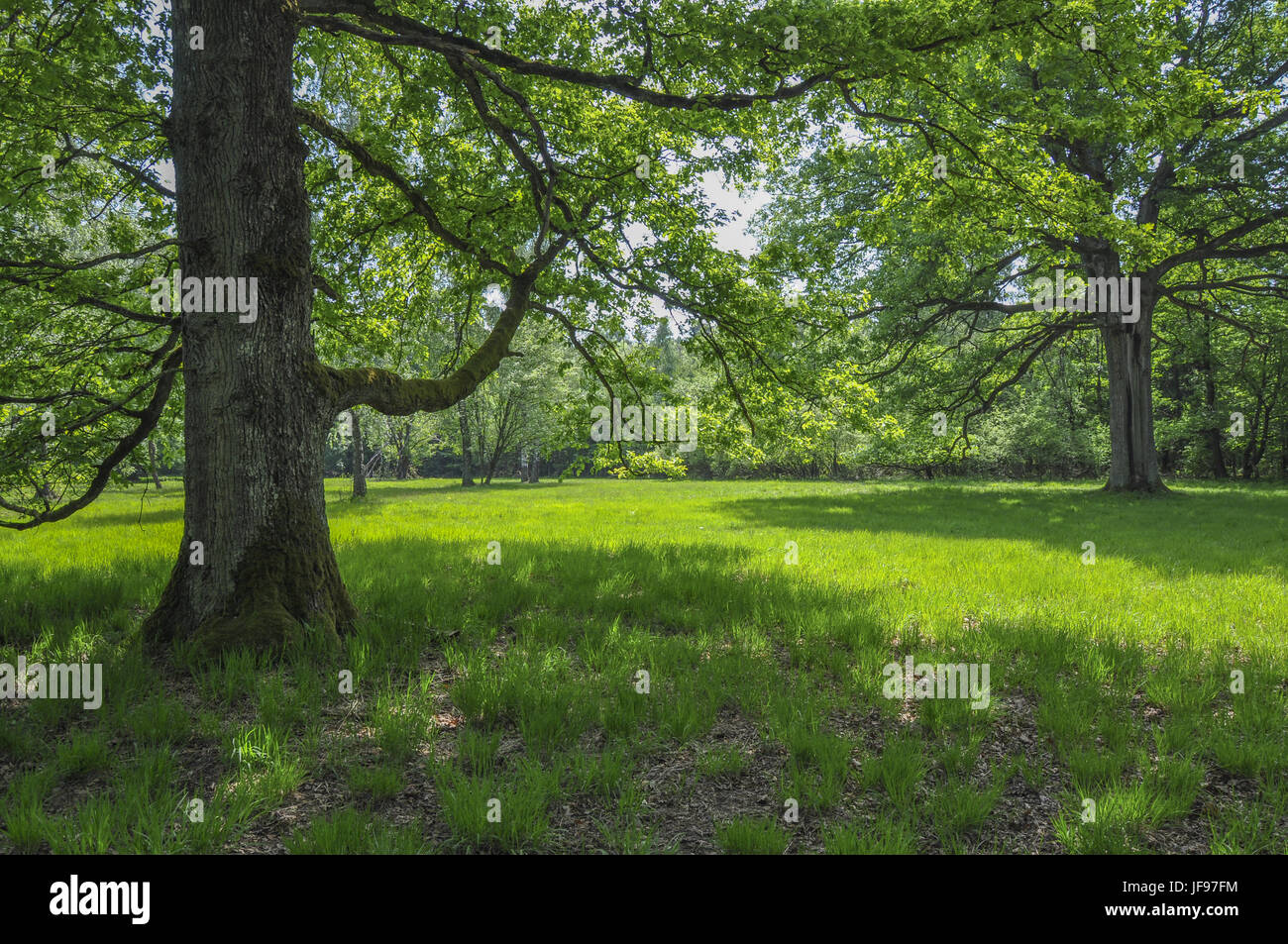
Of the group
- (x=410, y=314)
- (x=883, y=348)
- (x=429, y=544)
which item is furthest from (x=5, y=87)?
(x=883, y=348)

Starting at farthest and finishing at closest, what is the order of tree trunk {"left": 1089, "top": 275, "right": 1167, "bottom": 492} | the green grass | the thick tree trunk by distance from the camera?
tree trunk {"left": 1089, "top": 275, "right": 1167, "bottom": 492} < the thick tree trunk < the green grass

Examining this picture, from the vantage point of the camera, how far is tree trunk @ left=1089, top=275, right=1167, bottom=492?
19609mm

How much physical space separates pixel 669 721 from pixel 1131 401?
73.6ft

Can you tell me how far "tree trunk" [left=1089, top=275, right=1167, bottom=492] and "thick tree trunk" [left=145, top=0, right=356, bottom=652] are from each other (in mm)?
23178

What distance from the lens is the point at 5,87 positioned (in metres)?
6.07

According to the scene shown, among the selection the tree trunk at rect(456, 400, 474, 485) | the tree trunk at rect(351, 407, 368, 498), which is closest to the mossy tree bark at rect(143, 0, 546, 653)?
the tree trunk at rect(351, 407, 368, 498)

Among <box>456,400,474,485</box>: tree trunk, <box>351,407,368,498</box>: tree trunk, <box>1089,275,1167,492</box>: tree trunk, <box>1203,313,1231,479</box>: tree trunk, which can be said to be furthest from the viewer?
<box>456,400,474,485</box>: tree trunk

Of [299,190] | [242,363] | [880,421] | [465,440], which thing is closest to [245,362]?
[242,363]

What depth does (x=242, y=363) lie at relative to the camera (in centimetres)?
459

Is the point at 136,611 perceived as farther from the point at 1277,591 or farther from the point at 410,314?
the point at 1277,591

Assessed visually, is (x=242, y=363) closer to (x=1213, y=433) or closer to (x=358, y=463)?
(x=358, y=463)

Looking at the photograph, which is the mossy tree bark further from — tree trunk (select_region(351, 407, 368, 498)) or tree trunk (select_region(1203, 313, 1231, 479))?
tree trunk (select_region(1203, 313, 1231, 479))
